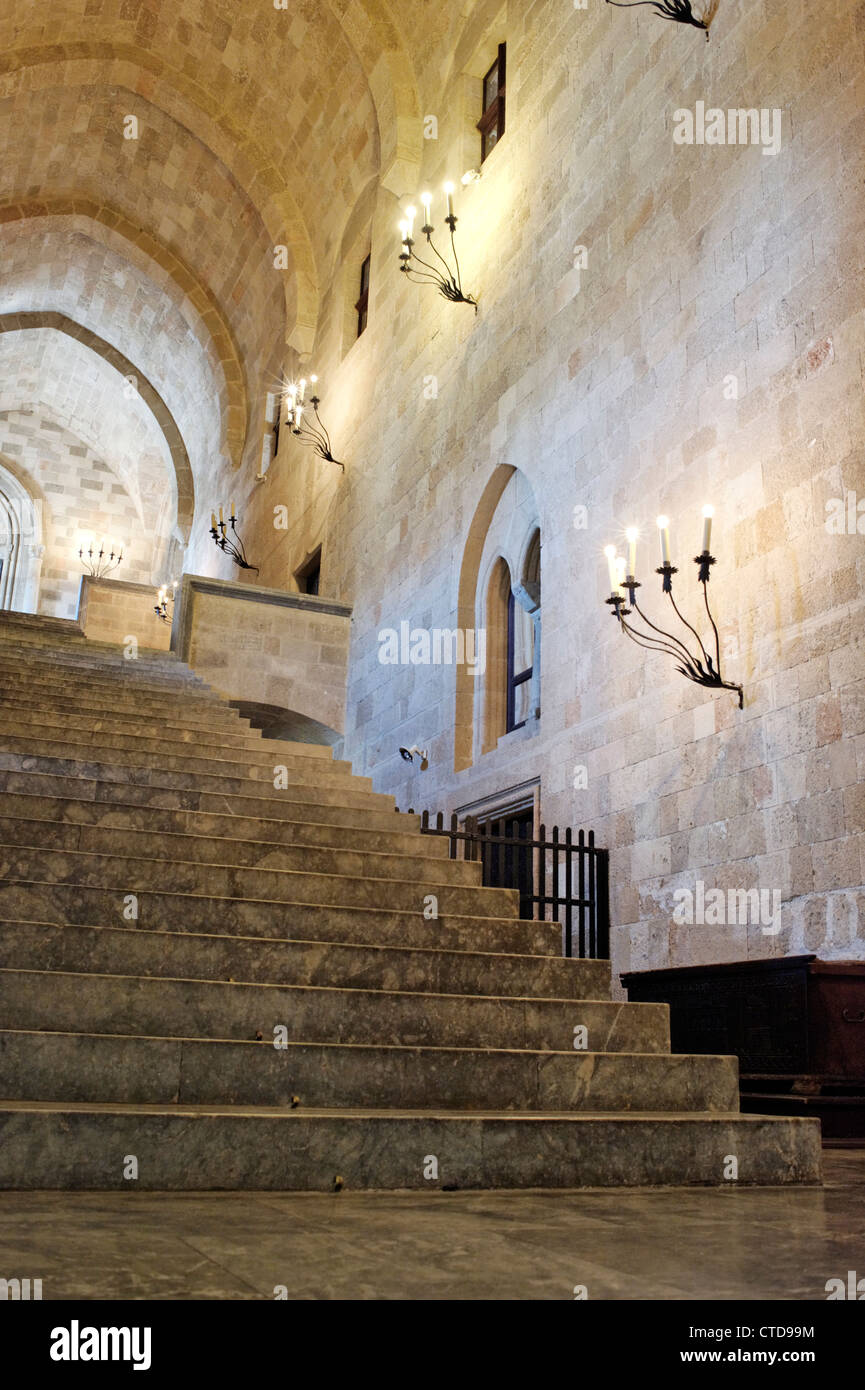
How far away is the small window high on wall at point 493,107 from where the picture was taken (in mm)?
11500

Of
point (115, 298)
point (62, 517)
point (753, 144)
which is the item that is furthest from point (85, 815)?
point (62, 517)

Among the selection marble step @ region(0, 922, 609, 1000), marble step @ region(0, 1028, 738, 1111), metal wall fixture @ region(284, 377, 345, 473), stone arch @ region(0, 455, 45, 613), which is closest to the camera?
marble step @ region(0, 1028, 738, 1111)

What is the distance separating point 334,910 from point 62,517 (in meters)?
23.9

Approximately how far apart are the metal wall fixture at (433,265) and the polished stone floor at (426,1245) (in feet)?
28.7

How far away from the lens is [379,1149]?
3.00 metres

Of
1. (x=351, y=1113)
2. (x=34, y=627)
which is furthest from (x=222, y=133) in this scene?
(x=351, y=1113)

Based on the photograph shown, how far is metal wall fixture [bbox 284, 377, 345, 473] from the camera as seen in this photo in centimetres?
1472

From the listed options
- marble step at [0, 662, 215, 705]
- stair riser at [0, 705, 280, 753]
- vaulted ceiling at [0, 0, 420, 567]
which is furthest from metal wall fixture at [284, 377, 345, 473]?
stair riser at [0, 705, 280, 753]

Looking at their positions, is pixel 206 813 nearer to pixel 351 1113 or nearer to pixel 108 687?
pixel 351 1113

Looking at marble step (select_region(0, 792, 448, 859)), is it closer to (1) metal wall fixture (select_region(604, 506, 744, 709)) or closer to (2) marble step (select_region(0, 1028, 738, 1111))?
(1) metal wall fixture (select_region(604, 506, 744, 709))

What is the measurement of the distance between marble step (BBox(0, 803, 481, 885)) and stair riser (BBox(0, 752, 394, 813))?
Answer: 0.73 m

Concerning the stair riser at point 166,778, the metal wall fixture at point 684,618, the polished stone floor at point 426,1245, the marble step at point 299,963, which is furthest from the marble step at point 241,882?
the polished stone floor at point 426,1245

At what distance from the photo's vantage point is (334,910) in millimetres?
4641
